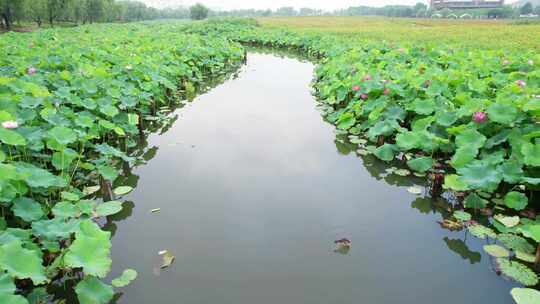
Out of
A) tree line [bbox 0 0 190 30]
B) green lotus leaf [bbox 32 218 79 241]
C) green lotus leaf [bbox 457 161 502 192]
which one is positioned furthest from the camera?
tree line [bbox 0 0 190 30]

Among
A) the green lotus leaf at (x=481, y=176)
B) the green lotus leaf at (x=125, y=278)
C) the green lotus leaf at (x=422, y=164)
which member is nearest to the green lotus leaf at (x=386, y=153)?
the green lotus leaf at (x=422, y=164)

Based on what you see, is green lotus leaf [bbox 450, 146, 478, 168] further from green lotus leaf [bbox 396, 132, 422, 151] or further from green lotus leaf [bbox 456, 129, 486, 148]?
green lotus leaf [bbox 396, 132, 422, 151]

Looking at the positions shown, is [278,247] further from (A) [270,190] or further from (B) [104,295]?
(B) [104,295]

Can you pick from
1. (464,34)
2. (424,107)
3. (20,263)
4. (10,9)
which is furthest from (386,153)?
(10,9)

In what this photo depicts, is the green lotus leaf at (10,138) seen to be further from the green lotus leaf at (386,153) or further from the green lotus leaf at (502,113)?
the green lotus leaf at (502,113)

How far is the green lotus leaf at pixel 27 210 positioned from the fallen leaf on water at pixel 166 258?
→ 0.76 meters

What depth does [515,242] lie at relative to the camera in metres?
2.29

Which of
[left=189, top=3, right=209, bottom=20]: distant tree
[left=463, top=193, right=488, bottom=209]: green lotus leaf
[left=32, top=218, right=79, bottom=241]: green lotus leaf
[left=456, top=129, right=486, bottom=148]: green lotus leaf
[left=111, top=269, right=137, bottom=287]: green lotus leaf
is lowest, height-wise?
[left=111, top=269, right=137, bottom=287]: green lotus leaf

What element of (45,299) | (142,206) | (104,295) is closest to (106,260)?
(104,295)

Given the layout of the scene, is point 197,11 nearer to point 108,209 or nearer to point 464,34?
point 464,34

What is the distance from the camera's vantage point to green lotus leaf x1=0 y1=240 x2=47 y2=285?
151 cm

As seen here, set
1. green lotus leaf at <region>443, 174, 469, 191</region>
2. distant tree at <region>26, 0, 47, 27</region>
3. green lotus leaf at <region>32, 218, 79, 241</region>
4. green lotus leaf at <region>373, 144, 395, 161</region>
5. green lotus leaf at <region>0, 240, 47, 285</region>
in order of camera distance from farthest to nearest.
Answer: distant tree at <region>26, 0, 47, 27</region>, green lotus leaf at <region>373, 144, 395, 161</region>, green lotus leaf at <region>443, 174, 469, 191</region>, green lotus leaf at <region>32, 218, 79, 241</region>, green lotus leaf at <region>0, 240, 47, 285</region>

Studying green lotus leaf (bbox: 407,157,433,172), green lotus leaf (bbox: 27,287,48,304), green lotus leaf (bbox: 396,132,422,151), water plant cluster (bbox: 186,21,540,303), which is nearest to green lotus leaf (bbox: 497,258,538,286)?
water plant cluster (bbox: 186,21,540,303)

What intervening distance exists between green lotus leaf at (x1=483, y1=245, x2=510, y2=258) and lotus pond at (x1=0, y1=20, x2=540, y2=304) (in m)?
0.01
